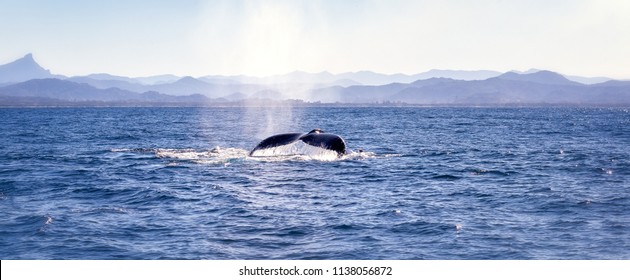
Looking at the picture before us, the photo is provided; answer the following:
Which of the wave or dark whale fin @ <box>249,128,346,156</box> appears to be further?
the wave

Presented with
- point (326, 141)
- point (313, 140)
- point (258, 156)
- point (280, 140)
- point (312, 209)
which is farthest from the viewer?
point (258, 156)

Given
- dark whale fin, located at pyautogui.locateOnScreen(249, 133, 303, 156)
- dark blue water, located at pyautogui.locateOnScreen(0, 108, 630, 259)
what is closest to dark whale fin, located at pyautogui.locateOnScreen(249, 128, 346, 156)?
dark whale fin, located at pyautogui.locateOnScreen(249, 133, 303, 156)

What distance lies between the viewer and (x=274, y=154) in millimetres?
34656

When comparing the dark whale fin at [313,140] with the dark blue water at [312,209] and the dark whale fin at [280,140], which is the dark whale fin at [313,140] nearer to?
the dark whale fin at [280,140]

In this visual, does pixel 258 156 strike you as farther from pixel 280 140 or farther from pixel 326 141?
pixel 326 141

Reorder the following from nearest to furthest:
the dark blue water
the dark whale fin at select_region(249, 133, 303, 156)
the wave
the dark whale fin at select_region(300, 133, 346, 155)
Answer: the dark blue water < the dark whale fin at select_region(249, 133, 303, 156) < the dark whale fin at select_region(300, 133, 346, 155) < the wave

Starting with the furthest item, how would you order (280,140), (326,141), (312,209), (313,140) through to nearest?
(326,141)
(280,140)
(313,140)
(312,209)

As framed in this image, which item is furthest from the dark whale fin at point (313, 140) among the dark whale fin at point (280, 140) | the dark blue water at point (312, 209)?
the dark blue water at point (312, 209)

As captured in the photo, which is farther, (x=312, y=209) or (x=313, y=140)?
(x=313, y=140)

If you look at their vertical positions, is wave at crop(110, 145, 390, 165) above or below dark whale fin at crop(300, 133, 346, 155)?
below

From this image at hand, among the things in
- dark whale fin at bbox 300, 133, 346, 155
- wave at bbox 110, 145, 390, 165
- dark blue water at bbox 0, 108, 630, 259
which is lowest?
dark blue water at bbox 0, 108, 630, 259

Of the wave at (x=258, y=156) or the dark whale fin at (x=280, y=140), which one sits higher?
the dark whale fin at (x=280, y=140)

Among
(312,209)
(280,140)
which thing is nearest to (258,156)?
(280,140)

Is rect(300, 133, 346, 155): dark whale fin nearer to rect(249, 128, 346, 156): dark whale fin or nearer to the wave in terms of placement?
rect(249, 128, 346, 156): dark whale fin
